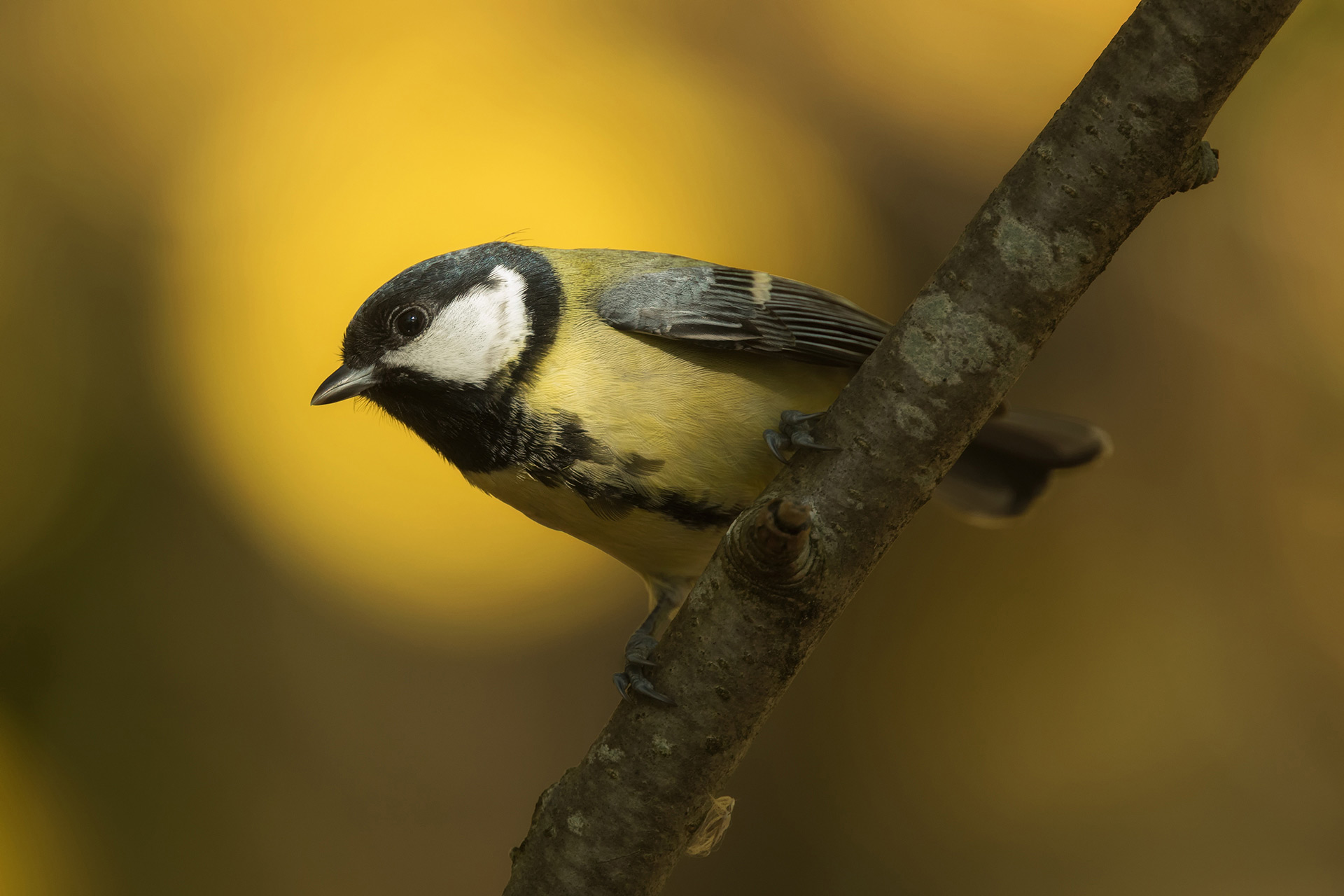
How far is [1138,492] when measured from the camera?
1604 millimetres

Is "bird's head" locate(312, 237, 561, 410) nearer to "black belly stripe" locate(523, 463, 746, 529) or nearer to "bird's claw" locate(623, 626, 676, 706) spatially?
"black belly stripe" locate(523, 463, 746, 529)

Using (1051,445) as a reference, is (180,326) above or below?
below

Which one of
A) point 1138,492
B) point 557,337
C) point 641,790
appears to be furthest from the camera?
point 1138,492

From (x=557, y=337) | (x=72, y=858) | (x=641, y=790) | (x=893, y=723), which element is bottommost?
(x=72, y=858)

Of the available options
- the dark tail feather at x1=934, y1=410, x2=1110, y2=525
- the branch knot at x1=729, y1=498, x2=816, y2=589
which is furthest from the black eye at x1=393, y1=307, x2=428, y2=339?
the dark tail feather at x1=934, y1=410, x2=1110, y2=525

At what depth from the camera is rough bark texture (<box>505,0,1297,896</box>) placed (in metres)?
0.61

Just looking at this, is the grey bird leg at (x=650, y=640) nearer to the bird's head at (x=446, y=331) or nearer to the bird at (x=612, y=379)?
the bird at (x=612, y=379)

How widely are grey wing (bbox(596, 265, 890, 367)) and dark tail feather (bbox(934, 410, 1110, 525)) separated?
266mm

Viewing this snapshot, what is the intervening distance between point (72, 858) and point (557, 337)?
1412mm

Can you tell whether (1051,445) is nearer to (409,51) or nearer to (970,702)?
(970,702)

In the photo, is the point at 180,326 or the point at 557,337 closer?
the point at 557,337

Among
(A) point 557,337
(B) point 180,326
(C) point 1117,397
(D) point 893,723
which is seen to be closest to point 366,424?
(B) point 180,326

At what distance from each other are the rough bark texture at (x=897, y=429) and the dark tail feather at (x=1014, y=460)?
1.63 ft

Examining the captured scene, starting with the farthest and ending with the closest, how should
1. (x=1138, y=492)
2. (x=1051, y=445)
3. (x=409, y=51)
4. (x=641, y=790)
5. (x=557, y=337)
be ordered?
(x=409, y=51) → (x=1138, y=492) → (x=1051, y=445) → (x=557, y=337) → (x=641, y=790)
